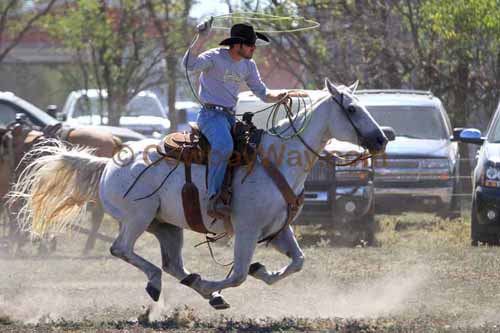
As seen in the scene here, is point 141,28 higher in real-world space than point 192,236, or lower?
higher

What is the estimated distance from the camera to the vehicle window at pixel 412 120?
650 inches

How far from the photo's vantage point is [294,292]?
10.3 metres

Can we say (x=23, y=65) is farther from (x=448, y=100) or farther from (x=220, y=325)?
(x=220, y=325)

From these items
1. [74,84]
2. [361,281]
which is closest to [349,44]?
[74,84]

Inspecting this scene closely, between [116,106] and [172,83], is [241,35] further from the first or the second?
[172,83]

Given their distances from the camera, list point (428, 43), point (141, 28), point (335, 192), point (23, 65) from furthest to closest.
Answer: point (23, 65), point (141, 28), point (428, 43), point (335, 192)

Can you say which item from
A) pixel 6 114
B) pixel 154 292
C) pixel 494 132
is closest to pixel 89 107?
pixel 6 114

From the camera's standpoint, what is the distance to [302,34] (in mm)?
21078

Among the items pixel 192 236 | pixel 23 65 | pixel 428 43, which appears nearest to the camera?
pixel 192 236

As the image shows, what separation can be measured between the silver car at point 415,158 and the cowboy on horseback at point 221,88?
692cm

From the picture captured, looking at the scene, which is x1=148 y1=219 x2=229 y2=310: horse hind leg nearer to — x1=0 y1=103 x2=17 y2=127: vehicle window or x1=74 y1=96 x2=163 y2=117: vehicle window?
x1=0 y1=103 x2=17 y2=127: vehicle window

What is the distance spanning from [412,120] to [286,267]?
847cm

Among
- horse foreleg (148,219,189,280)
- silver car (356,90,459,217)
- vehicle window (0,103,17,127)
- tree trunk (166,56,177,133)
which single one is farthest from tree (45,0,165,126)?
horse foreleg (148,219,189,280)

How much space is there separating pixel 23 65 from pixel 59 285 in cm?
1977
